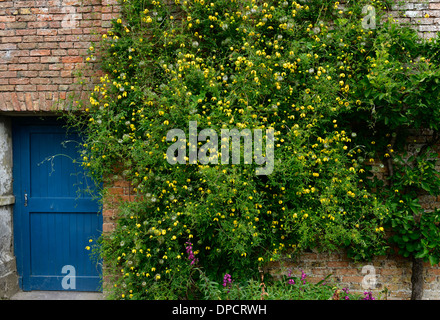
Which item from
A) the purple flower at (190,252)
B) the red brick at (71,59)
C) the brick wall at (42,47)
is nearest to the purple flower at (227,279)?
the purple flower at (190,252)

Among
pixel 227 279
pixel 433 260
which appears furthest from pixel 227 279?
pixel 433 260

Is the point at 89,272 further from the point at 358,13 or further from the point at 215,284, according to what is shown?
the point at 358,13

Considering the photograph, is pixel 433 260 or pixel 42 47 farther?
pixel 42 47

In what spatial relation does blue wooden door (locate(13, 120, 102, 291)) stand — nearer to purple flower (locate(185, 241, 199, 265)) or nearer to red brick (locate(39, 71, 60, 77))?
red brick (locate(39, 71, 60, 77))

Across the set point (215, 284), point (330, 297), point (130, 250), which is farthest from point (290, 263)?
point (130, 250)

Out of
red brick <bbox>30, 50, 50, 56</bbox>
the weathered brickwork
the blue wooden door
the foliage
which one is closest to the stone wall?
the blue wooden door

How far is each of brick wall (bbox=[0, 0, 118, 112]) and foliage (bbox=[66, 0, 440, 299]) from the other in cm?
35

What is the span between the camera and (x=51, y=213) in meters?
3.88

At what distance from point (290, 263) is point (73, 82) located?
329 cm

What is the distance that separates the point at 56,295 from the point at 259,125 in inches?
126

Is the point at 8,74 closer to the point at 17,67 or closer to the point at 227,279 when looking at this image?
the point at 17,67

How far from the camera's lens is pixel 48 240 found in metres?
3.88

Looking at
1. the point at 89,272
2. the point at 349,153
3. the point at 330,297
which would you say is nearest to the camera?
the point at 330,297

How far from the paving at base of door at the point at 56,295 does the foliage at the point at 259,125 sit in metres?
0.70
